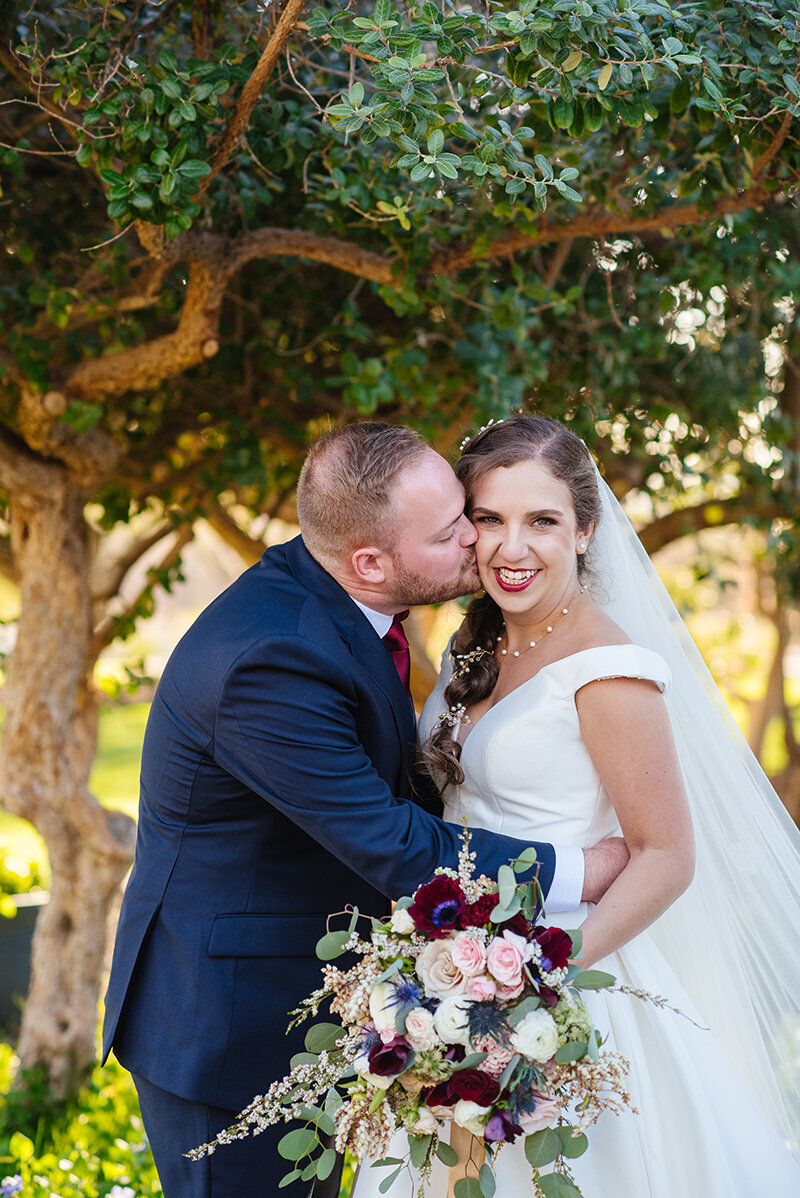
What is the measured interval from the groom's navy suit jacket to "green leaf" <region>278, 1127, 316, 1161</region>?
41 centimetres

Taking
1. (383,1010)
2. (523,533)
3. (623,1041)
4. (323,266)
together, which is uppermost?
(323,266)

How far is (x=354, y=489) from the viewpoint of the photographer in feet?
7.74

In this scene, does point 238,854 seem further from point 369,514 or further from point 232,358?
point 232,358

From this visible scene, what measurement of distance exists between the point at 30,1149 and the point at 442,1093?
104 inches

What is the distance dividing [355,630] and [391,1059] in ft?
3.06

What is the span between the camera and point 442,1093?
168cm

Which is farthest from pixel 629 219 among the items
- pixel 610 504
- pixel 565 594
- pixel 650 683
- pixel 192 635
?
pixel 192 635

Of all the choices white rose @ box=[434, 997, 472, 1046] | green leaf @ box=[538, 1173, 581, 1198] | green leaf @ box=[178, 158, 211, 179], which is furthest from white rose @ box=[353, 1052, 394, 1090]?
green leaf @ box=[178, 158, 211, 179]

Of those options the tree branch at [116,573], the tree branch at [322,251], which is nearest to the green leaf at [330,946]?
the tree branch at [322,251]

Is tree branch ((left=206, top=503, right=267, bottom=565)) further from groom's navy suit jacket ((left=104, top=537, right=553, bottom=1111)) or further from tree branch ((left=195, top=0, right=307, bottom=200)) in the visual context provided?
groom's navy suit jacket ((left=104, top=537, right=553, bottom=1111))

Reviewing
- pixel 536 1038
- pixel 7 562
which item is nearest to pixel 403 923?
pixel 536 1038

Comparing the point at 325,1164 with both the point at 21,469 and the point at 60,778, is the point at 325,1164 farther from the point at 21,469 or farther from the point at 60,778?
the point at 21,469

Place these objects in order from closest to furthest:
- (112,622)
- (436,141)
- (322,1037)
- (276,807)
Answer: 1. (322,1037)
2. (436,141)
3. (276,807)
4. (112,622)

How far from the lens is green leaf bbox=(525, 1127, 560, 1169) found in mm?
1738
